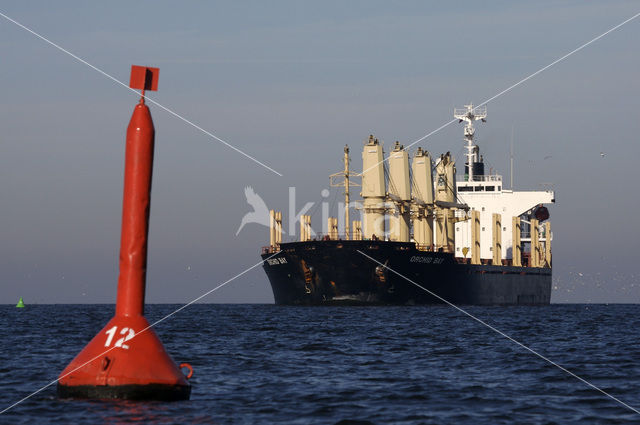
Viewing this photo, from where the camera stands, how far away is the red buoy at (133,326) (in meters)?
14.1

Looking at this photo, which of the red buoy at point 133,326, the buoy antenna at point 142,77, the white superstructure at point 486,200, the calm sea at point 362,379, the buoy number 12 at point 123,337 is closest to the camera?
the red buoy at point 133,326

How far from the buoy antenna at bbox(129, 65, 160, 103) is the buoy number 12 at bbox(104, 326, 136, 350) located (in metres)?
3.41

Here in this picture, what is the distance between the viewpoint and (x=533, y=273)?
311 ft

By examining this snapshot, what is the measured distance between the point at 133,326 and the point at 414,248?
49.9m

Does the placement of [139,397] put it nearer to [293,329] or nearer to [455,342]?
[455,342]

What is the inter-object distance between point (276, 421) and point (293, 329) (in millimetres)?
23798

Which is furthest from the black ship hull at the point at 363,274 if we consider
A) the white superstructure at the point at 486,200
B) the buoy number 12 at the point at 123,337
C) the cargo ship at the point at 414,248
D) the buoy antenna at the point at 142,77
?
the buoy number 12 at the point at 123,337

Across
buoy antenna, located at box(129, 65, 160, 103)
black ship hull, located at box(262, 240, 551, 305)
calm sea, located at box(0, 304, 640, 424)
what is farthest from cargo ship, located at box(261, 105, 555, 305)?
buoy antenna, located at box(129, 65, 160, 103)

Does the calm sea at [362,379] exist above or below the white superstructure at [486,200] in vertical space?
below

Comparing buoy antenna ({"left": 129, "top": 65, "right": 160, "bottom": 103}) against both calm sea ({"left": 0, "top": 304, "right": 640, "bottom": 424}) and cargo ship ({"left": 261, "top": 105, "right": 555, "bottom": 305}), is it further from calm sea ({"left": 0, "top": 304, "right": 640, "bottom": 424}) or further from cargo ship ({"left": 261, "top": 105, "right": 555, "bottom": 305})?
cargo ship ({"left": 261, "top": 105, "right": 555, "bottom": 305})

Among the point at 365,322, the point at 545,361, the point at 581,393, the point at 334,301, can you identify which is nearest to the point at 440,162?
the point at 334,301

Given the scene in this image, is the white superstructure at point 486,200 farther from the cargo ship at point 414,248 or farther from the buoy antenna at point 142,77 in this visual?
the buoy antenna at point 142,77

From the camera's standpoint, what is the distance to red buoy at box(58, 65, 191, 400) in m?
14.1

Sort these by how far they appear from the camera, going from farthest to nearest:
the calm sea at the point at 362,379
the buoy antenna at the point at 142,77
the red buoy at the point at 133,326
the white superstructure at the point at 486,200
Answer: the white superstructure at the point at 486,200 → the calm sea at the point at 362,379 → the buoy antenna at the point at 142,77 → the red buoy at the point at 133,326
